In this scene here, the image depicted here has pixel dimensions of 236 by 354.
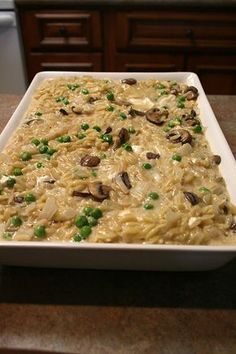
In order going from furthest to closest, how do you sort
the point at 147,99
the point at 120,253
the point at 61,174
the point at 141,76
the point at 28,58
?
the point at 28,58, the point at 141,76, the point at 147,99, the point at 61,174, the point at 120,253

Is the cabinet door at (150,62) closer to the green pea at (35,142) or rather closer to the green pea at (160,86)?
the green pea at (160,86)

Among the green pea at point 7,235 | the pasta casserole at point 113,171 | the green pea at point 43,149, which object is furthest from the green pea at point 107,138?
the green pea at point 7,235

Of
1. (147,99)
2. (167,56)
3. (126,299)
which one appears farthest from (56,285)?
(167,56)

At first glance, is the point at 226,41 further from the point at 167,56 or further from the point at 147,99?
the point at 147,99

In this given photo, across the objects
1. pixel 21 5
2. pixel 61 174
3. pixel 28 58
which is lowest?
pixel 28 58

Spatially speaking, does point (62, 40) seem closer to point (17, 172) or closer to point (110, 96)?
point (110, 96)
